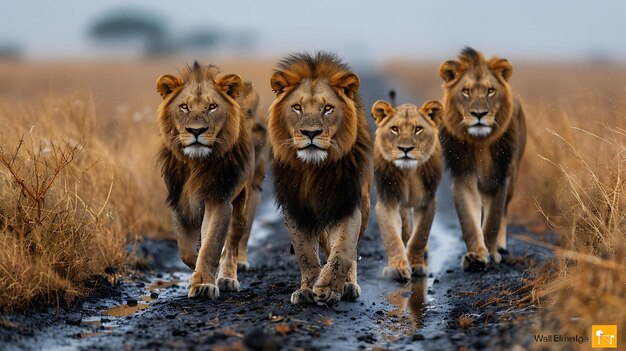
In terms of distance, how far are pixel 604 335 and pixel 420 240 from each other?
3207mm

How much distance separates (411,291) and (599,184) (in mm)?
1479

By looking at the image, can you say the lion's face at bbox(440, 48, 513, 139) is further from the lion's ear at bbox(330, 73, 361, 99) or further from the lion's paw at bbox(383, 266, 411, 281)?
the lion's ear at bbox(330, 73, 361, 99)

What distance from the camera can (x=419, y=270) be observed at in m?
7.58

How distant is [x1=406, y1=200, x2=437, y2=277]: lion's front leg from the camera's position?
24.9ft

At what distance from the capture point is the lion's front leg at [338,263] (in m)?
5.96

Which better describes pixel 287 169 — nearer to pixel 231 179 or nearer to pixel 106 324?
pixel 231 179

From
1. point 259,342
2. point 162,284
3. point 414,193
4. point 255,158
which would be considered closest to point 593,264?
point 259,342

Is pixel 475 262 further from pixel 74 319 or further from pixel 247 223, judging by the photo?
pixel 74 319

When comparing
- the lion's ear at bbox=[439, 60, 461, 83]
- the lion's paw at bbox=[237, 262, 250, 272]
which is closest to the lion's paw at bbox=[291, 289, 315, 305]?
the lion's paw at bbox=[237, 262, 250, 272]

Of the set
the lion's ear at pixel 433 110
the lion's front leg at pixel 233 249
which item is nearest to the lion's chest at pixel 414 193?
the lion's ear at pixel 433 110

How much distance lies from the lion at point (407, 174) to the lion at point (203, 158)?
1.28m

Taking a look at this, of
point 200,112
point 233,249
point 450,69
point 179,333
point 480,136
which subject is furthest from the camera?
point 450,69

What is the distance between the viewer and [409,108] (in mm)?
7699

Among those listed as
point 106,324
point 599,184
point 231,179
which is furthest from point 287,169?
point 599,184
